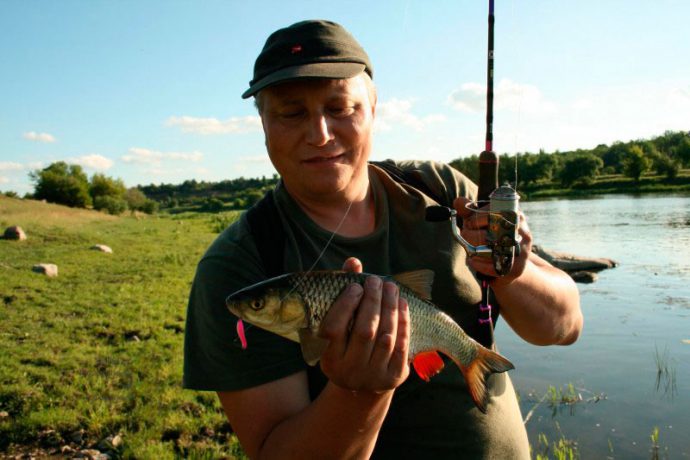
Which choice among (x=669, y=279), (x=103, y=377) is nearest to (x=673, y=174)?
(x=669, y=279)

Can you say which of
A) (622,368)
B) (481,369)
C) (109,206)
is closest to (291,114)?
(481,369)

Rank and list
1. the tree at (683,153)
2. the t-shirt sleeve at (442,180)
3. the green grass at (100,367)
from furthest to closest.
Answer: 1. the tree at (683,153)
2. the green grass at (100,367)
3. the t-shirt sleeve at (442,180)

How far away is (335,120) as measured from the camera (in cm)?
219

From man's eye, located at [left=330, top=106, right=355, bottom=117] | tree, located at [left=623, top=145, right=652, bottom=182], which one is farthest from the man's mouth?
tree, located at [left=623, top=145, right=652, bottom=182]

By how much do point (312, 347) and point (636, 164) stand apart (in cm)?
7329

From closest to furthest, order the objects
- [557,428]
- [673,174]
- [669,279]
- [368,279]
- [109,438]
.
Result: [368,279], [109,438], [557,428], [669,279], [673,174]

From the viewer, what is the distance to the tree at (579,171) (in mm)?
61531

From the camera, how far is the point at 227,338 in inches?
79.7

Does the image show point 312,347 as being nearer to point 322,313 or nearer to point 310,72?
point 322,313

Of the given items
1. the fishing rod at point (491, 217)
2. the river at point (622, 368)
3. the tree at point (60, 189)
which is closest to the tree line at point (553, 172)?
the tree at point (60, 189)

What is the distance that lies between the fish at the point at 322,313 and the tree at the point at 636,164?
7053 cm

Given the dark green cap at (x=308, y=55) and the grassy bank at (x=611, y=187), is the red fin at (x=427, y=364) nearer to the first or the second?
the dark green cap at (x=308, y=55)

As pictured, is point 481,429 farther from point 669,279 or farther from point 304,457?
point 669,279

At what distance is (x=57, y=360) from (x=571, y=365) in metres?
7.48
